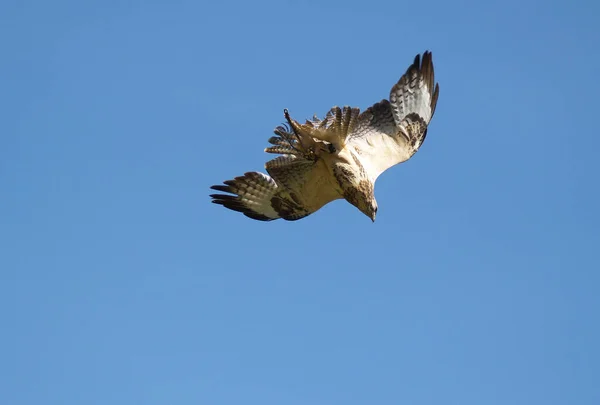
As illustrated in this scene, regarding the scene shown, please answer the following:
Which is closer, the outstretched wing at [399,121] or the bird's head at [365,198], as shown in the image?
the bird's head at [365,198]

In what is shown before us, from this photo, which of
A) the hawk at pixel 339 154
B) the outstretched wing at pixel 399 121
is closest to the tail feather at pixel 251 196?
the hawk at pixel 339 154

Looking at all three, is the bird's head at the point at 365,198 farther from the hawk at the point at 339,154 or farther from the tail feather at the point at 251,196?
the tail feather at the point at 251,196

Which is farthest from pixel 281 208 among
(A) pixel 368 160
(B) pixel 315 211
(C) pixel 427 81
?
(C) pixel 427 81

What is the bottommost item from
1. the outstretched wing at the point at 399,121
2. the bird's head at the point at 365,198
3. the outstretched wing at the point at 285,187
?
the bird's head at the point at 365,198

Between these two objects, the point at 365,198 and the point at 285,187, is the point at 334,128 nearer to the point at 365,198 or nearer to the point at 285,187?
the point at 365,198

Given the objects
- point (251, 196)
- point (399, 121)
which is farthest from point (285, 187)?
point (399, 121)

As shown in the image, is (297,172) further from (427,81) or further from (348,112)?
(427,81)
